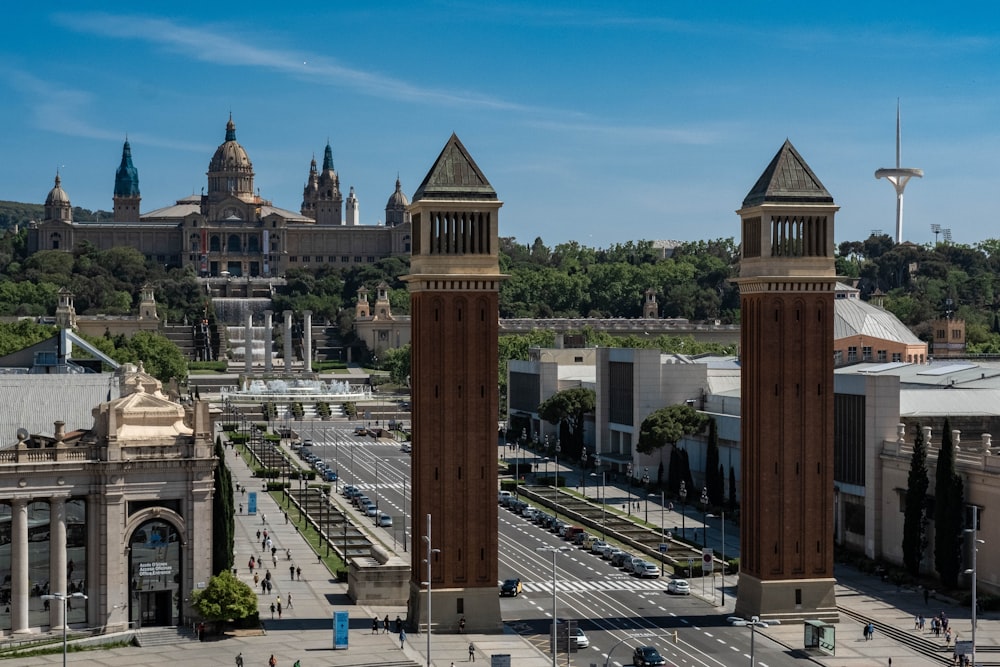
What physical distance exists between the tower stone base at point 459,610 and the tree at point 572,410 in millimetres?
76813

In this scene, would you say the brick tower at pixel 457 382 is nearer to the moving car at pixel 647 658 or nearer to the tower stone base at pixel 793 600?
the moving car at pixel 647 658

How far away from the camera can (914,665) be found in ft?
237

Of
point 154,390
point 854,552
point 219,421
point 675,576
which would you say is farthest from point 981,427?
point 219,421

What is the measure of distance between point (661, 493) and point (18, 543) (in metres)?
64.2

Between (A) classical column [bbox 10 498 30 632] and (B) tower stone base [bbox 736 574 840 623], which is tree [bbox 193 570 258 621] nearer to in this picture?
(A) classical column [bbox 10 498 30 632]

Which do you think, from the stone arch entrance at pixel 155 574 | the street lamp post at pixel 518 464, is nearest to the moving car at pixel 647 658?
the stone arch entrance at pixel 155 574

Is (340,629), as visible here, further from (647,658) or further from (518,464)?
(518,464)

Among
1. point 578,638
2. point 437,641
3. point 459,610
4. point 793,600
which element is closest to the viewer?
point 578,638

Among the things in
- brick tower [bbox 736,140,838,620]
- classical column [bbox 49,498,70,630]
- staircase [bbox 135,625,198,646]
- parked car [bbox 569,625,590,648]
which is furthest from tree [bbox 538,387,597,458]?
classical column [bbox 49,498,70,630]

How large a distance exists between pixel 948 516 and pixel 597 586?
18.7 m

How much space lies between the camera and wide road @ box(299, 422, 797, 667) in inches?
2906

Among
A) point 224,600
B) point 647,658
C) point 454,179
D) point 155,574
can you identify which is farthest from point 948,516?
point 155,574

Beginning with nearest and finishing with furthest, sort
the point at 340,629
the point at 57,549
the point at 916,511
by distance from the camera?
the point at 340,629 → the point at 57,549 → the point at 916,511

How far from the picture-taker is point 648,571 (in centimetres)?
9600
